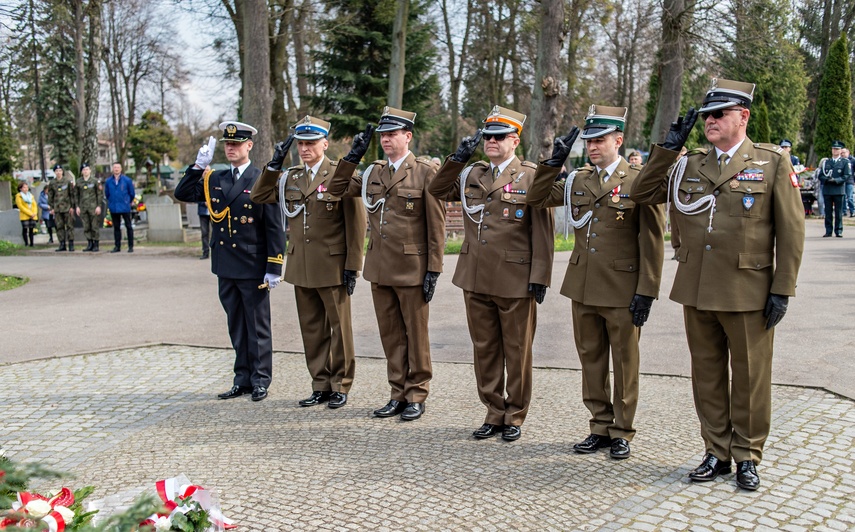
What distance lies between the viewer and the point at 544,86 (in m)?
18.0

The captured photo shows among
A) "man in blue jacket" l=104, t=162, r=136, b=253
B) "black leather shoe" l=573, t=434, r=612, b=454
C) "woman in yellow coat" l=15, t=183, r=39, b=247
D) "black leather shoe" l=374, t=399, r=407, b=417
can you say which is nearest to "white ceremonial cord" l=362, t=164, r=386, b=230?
"black leather shoe" l=374, t=399, r=407, b=417

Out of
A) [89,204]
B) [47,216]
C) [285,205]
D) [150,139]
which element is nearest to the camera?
[285,205]

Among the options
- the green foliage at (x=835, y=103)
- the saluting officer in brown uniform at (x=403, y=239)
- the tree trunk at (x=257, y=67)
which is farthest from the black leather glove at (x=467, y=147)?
the green foliage at (x=835, y=103)

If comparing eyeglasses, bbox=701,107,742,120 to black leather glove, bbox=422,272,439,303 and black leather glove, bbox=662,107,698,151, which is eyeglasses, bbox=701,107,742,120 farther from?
black leather glove, bbox=422,272,439,303

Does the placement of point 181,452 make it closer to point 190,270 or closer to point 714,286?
point 714,286

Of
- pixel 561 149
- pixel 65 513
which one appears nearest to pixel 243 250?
pixel 561 149

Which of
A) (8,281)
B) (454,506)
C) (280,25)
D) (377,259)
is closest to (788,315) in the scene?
(377,259)

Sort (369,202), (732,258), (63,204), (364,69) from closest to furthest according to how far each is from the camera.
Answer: (732,258)
(369,202)
(63,204)
(364,69)

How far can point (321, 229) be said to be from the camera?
6.63 m

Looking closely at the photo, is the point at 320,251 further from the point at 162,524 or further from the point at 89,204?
the point at 89,204

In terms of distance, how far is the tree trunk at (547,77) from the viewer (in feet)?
58.6

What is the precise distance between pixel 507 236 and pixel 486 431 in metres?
1.35

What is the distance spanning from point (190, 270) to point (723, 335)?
12.4m

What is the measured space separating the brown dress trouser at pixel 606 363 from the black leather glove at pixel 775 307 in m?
0.86
